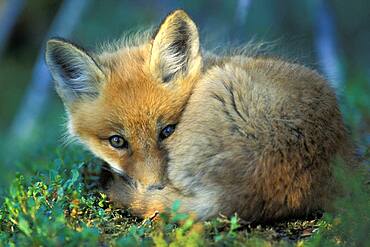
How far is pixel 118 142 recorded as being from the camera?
4.66 meters

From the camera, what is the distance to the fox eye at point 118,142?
4.62 meters

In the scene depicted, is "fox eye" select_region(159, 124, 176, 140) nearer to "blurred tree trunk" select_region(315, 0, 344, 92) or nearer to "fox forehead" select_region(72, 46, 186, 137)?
"fox forehead" select_region(72, 46, 186, 137)

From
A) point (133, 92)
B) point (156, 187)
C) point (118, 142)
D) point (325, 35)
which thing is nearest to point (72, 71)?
point (133, 92)

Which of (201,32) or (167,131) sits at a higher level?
(201,32)

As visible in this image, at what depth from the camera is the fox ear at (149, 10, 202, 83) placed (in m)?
4.79

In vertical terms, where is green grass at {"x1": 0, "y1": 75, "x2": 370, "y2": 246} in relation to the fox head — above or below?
below

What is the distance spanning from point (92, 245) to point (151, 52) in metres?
1.87

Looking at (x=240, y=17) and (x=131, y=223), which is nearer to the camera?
(x=131, y=223)

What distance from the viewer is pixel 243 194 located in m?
3.89

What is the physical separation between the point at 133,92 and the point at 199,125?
27.4 inches

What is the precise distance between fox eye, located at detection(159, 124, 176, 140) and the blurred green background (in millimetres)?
1284

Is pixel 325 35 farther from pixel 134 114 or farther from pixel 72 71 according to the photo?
pixel 134 114

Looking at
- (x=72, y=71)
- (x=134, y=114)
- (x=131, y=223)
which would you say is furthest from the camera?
(x=72, y=71)

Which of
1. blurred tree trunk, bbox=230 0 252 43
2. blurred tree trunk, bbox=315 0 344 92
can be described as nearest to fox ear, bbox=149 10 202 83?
blurred tree trunk, bbox=230 0 252 43
